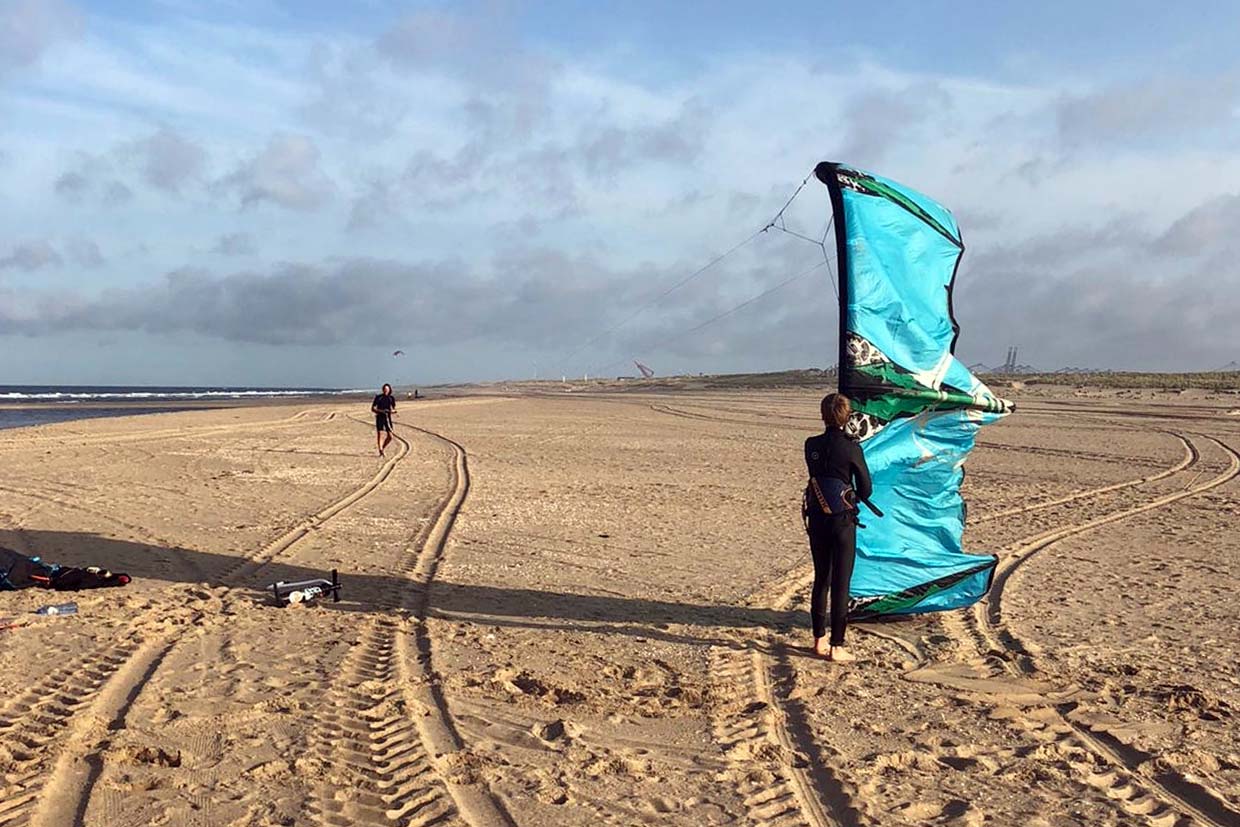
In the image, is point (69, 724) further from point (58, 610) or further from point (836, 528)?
point (836, 528)

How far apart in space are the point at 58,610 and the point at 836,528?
549 centimetres

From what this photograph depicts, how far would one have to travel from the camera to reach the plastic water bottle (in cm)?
659

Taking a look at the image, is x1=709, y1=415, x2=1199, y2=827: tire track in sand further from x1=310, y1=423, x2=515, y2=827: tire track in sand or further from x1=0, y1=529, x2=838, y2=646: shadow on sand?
x1=310, y1=423, x2=515, y2=827: tire track in sand

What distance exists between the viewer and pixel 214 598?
7.23 m

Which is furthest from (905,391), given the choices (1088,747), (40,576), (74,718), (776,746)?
(40,576)

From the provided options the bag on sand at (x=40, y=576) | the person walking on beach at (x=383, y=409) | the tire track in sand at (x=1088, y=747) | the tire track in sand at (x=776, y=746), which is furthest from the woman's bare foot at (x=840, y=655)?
the person walking on beach at (x=383, y=409)

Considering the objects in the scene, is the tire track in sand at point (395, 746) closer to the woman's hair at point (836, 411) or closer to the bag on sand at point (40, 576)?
the bag on sand at point (40, 576)

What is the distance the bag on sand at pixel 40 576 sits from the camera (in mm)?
7242

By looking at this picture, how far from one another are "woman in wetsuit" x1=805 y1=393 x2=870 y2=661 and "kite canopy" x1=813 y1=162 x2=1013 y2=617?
48 cm

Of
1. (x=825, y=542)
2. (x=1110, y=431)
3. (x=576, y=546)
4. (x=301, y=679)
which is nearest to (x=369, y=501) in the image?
(x=576, y=546)

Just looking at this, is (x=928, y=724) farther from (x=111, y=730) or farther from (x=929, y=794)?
(x=111, y=730)

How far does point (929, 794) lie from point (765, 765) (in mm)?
728

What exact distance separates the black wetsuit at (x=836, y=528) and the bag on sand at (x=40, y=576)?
221 inches

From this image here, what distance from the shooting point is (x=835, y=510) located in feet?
19.2
